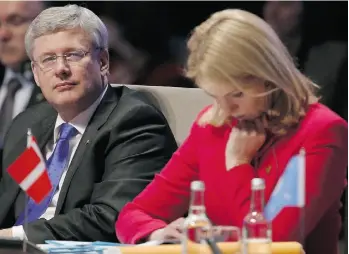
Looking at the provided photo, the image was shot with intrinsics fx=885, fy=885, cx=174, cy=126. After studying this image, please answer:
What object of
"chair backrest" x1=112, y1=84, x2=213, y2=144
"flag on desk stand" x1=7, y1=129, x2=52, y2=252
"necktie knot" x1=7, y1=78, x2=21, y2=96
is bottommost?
"flag on desk stand" x1=7, y1=129, x2=52, y2=252

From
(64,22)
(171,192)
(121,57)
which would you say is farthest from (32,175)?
(121,57)

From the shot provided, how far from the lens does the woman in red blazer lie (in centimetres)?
247

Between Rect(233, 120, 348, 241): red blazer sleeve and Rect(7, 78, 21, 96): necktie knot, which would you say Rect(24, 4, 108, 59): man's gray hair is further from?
Rect(233, 120, 348, 241): red blazer sleeve

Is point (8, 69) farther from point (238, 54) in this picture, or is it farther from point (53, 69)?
point (238, 54)

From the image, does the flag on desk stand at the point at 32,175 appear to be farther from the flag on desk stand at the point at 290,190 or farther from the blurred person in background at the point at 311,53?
the blurred person in background at the point at 311,53

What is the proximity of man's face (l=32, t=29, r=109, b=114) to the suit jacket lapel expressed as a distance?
7 centimetres

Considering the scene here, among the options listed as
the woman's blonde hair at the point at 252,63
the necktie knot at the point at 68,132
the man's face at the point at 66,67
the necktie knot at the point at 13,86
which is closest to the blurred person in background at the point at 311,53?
the man's face at the point at 66,67

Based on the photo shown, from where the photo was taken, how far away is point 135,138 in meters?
3.15

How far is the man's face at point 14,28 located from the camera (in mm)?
3857

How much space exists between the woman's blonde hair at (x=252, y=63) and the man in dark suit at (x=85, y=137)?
0.65 metres

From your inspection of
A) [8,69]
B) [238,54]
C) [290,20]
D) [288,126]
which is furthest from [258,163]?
[8,69]

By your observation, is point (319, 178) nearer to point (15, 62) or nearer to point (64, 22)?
point (64, 22)

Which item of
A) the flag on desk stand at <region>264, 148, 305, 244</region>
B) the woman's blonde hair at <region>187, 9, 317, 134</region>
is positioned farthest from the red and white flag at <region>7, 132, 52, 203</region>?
the flag on desk stand at <region>264, 148, 305, 244</region>

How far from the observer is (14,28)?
390cm
